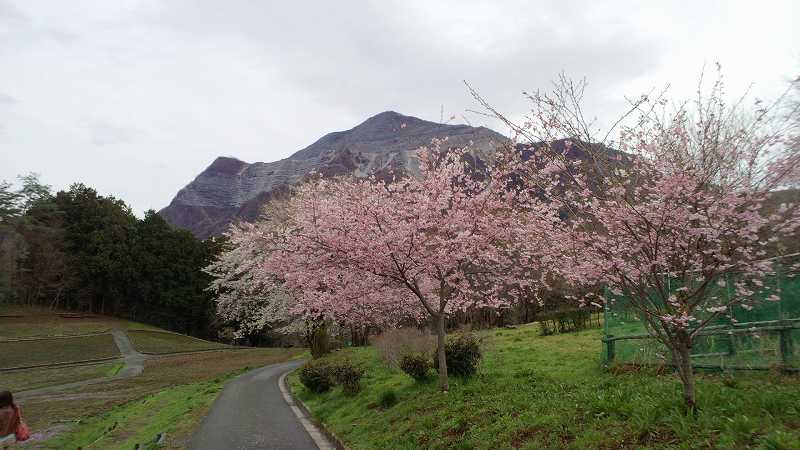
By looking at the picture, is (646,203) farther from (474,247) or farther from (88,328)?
(88,328)

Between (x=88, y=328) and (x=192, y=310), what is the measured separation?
13202 millimetres

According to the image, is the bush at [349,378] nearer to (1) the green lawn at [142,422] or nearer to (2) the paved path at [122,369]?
(1) the green lawn at [142,422]

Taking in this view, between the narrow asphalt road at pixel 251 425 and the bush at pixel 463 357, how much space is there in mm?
3687

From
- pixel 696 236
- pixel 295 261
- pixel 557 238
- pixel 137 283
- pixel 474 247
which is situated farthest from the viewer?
pixel 137 283

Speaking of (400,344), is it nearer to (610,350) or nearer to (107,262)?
(610,350)

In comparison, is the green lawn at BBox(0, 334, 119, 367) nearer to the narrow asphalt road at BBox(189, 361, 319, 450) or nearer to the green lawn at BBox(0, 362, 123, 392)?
the green lawn at BBox(0, 362, 123, 392)

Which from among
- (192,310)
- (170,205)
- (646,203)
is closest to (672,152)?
(646,203)

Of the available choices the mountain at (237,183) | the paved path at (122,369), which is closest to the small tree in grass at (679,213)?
the paved path at (122,369)

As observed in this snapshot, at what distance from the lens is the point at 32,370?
110 ft

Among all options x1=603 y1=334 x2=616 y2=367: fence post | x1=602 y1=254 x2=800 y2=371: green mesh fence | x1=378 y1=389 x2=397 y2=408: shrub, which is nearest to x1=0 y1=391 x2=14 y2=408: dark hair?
x1=378 y1=389 x2=397 y2=408: shrub

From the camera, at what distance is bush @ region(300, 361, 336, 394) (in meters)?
15.9

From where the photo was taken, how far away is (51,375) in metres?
31.5

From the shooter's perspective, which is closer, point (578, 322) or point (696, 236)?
point (696, 236)

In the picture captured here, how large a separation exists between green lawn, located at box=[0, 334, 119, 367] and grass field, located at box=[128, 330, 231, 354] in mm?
2598
